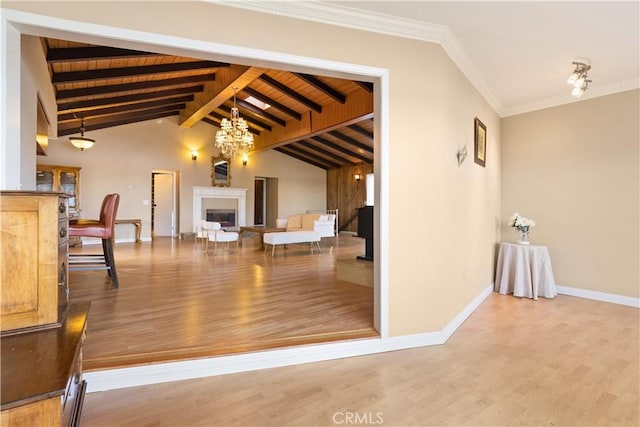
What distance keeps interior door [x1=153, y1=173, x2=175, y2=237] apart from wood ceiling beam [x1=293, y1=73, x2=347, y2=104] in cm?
637

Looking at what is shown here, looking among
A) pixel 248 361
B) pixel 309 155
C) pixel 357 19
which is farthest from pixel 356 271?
pixel 309 155

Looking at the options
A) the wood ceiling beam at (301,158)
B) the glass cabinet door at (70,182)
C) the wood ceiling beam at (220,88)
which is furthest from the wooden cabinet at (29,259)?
the wood ceiling beam at (301,158)

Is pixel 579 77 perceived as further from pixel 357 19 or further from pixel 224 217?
pixel 224 217

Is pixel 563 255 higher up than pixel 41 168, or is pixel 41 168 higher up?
pixel 41 168

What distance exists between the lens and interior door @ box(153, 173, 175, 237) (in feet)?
33.0

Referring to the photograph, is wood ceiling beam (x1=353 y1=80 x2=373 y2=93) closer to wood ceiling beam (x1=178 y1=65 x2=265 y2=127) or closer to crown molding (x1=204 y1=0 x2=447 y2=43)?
wood ceiling beam (x1=178 y1=65 x2=265 y2=127)

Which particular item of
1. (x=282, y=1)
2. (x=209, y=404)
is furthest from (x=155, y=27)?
(x=209, y=404)

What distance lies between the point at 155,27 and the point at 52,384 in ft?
6.42

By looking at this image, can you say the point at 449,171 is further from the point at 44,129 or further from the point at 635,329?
the point at 44,129

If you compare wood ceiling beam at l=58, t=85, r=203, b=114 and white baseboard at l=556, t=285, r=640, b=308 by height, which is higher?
wood ceiling beam at l=58, t=85, r=203, b=114

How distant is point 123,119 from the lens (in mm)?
8156

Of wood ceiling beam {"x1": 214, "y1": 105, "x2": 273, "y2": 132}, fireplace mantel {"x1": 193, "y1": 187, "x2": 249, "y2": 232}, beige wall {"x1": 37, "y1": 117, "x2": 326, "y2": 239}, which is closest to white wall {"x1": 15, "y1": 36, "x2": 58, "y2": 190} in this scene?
beige wall {"x1": 37, "y1": 117, "x2": 326, "y2": 239}

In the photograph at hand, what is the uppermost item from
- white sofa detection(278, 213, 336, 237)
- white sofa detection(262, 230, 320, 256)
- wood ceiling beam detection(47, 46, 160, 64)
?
wood ceiling beam detection(47, 46, 160, 64)

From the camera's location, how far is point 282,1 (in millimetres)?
2141
